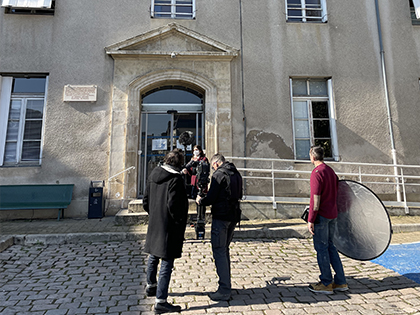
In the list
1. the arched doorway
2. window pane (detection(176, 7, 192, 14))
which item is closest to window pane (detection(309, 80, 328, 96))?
the arched doorway

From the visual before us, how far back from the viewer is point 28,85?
7023 mm

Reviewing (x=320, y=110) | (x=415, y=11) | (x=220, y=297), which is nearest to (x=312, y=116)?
(x=320, y=110)

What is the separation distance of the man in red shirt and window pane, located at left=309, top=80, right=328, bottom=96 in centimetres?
526

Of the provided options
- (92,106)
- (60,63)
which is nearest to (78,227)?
(92,106)

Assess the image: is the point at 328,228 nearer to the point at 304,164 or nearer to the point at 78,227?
the point at 304,164

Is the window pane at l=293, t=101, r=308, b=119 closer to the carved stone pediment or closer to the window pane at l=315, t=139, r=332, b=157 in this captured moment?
the window pane at l=315, t=139, r=332, b=157

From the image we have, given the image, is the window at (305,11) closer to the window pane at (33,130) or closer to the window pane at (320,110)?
the window pane at (320,110)

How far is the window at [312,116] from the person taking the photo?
718 centimetres

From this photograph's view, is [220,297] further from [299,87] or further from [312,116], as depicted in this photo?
[299,87]

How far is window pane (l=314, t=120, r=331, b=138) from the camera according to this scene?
7.24 metres

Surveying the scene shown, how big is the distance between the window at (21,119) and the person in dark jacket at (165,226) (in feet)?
18.3

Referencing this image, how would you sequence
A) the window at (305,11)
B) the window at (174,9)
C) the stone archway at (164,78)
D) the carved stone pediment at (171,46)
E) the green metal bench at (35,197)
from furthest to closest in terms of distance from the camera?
the window at (305,11) → the window at (174,9) → the carved stone pediment at (171,46) → the stone archway at (164,78) → the green metal bench at (35,197)

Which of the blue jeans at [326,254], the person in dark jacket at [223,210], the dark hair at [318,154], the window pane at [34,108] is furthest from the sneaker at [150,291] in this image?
the window pane at [34,108]

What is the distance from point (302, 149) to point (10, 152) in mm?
7872
